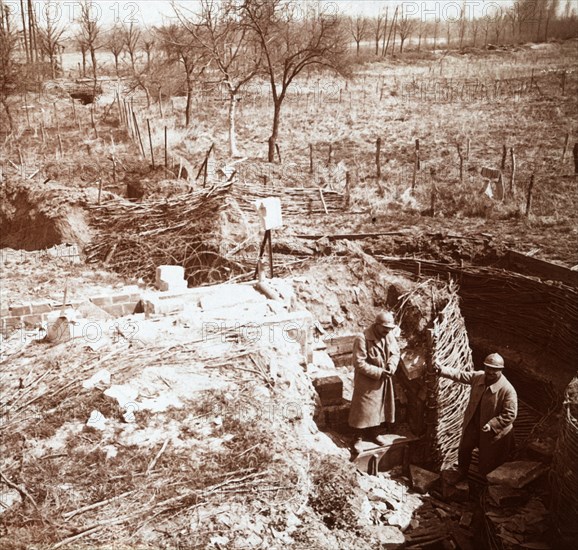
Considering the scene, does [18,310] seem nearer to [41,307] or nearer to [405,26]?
[41,307]

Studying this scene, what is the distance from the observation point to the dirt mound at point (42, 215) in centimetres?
1152

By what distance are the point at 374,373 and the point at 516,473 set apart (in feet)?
5.53

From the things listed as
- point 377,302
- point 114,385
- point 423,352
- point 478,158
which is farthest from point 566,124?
point 114,385

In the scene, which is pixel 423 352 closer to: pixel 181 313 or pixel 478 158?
pixel 181 313

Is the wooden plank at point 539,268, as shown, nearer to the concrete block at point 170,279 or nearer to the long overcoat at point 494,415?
the long overcoat at point 494,415

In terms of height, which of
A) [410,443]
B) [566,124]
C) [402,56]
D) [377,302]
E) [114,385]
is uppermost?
[402,56]

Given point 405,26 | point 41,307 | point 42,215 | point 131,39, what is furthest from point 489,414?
point 405,26

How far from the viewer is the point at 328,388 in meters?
6.99

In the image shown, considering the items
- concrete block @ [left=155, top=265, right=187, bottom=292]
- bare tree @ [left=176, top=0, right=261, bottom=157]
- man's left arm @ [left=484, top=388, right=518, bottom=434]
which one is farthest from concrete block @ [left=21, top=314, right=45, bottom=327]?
bare tree @ [left=176, top=0, right=261, bottom=157]

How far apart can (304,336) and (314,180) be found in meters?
10.5

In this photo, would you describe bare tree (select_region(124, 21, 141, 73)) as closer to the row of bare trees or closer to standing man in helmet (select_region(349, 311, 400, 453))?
the row of bare trees

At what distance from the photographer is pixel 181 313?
282 inches

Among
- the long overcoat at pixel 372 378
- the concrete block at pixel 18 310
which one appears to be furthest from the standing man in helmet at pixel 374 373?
the concrete block at pixel 18 310

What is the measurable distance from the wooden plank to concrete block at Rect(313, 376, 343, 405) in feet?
14.9
